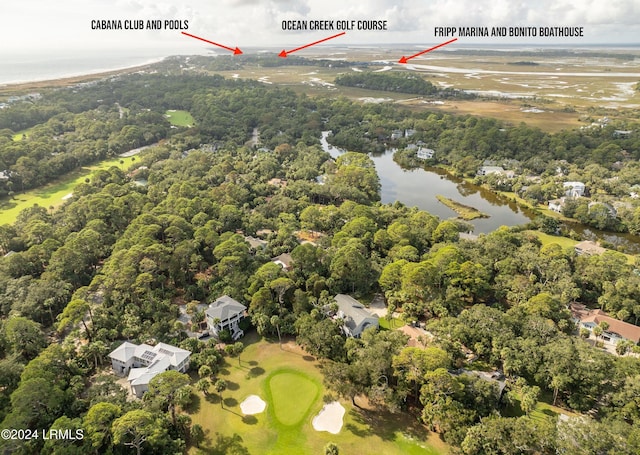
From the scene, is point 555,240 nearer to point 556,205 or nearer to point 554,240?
point 554,240

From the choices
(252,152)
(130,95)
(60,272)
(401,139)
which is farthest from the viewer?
(130,95)

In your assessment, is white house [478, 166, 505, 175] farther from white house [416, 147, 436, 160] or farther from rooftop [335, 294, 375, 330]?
rooftop [335, 294, 375, 330]

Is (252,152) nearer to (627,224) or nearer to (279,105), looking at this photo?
(279,105)

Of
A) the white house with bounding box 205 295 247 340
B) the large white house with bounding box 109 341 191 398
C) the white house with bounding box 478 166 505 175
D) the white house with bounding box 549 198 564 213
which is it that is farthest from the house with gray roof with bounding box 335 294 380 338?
the white house with bounding box 478 166 505 175

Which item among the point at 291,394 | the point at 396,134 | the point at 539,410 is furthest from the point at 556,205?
the point at 291,394

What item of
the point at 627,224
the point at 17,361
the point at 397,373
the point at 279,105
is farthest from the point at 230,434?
the point at 279,105

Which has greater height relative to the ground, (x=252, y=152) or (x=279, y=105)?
(x=279, y=105)
